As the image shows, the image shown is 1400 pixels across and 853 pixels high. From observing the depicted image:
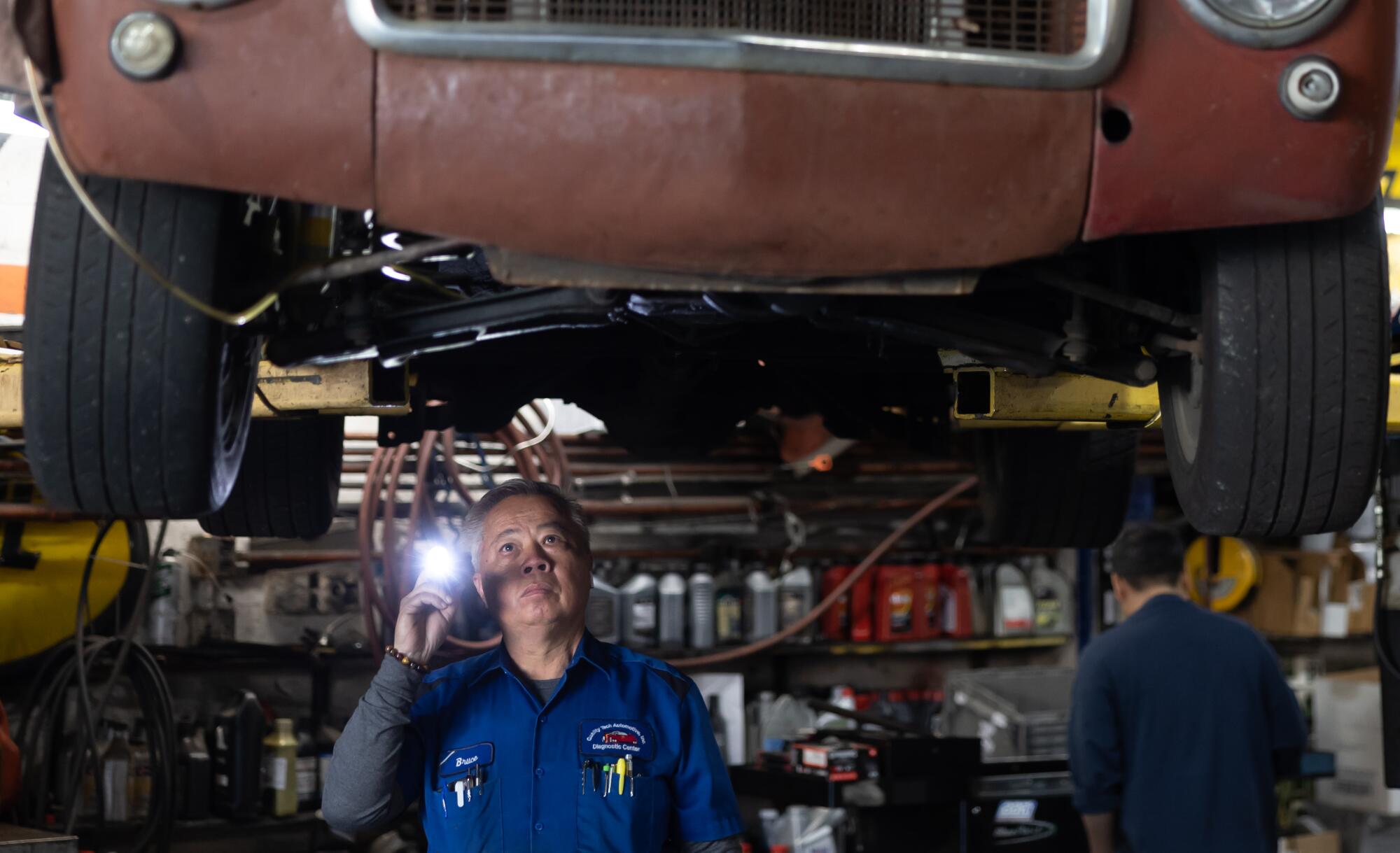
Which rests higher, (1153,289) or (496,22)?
(496,22)

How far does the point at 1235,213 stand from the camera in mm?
1974

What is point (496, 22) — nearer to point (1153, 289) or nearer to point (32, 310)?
point (32, 310)

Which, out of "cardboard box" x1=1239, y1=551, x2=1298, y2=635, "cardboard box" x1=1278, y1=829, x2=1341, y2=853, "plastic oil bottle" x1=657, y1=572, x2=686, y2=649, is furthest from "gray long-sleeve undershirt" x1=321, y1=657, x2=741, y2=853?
"cardboard box" x1=1239, y1=551, x2=1298, y2=635

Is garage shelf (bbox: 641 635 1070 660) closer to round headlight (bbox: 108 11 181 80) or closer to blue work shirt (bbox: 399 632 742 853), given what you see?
blue work shirt (bbox: 399 632 742 853)

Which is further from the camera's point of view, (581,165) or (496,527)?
(496,527)

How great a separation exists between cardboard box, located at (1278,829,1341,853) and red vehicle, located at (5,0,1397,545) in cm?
Answer: 530

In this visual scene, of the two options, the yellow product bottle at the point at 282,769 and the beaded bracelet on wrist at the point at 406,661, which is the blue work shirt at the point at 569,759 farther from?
the yellow product bottle at the point at 282,769

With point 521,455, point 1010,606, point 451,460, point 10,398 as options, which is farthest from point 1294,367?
point 1010,606

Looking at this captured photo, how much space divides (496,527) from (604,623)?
3.97 meters

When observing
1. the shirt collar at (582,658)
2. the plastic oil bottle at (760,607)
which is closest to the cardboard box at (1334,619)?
the plastic oil bottle at (760,607)

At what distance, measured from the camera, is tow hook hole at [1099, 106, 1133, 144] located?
1934 mm

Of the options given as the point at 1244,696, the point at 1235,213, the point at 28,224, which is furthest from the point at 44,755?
the point at 1235,213

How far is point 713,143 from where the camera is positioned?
182cm

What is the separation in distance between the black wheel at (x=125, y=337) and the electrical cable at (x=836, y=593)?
438 centimetres
